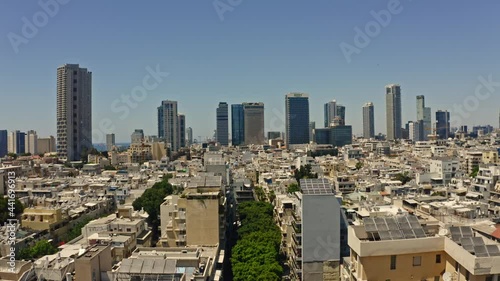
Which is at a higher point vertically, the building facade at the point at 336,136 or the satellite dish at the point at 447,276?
the building facade at the point at 336,136

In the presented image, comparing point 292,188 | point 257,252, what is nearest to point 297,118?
point 292,188

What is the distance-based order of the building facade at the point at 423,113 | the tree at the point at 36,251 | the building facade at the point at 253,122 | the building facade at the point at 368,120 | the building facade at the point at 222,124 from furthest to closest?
the building facade at the point at 368,120 → the building facade at the point at 423,113 → the building facade at the point at 222,124 → the building facade at the point at 253,122 → the tree at the point at 36,251

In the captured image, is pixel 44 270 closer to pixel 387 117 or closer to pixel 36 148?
pixel 36 148

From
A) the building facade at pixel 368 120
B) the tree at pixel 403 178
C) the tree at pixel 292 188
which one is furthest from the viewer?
the building facade at pixel 368 120

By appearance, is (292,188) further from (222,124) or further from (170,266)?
(222,124)

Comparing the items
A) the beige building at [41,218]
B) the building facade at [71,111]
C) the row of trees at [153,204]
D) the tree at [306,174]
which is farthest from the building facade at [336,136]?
the beige building at [41,218]

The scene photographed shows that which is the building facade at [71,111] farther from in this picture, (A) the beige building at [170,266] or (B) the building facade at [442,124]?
(B) the building facade at [442,124]

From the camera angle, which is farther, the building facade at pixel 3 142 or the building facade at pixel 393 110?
the building facade at pixel 393 110

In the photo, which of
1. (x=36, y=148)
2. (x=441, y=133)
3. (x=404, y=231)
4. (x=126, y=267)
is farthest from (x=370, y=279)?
(x=441, y=133)
